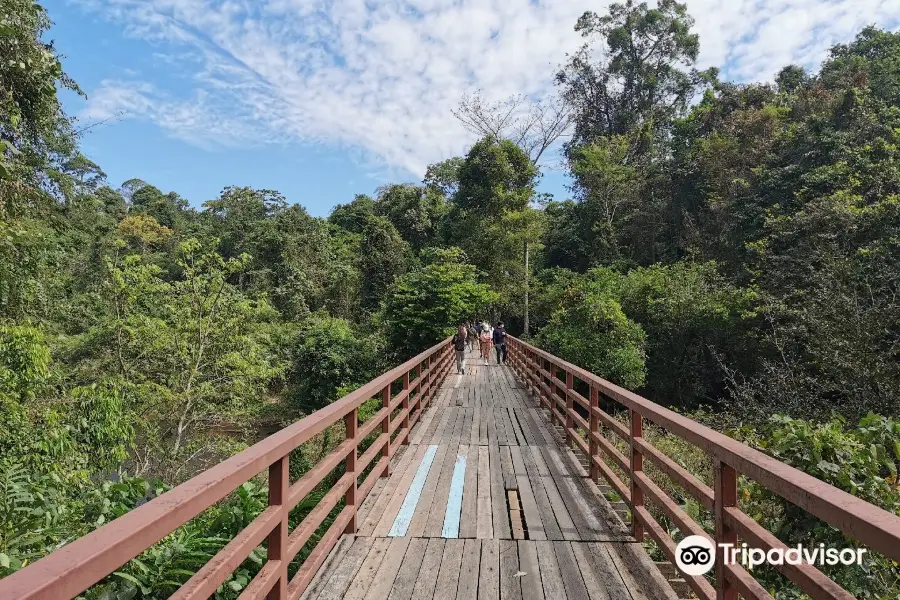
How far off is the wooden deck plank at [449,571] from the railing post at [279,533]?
2.69 ft

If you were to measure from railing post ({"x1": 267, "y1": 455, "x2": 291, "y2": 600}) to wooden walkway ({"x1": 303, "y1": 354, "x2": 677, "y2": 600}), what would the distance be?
0.44 m

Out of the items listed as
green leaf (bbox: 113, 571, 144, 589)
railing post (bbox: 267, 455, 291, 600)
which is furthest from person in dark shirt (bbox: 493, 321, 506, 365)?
railing post (bbox: 267, 455, 291, 600)

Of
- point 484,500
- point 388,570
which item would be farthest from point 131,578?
point 484,500

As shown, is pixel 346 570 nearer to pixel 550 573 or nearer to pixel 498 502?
pixel 550 573

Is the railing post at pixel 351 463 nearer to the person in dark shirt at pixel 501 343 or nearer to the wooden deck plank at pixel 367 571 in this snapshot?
the wooden deck plank at pixel 367 571

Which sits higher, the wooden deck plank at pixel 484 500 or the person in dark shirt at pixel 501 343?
the person in dark shirt at pixel 501 343

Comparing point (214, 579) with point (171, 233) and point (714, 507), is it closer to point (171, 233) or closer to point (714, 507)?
point (714, 507)

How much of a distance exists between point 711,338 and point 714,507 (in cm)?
1662

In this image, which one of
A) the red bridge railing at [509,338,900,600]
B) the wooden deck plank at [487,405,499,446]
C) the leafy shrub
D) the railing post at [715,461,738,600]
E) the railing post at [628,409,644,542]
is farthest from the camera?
the leafy shrub

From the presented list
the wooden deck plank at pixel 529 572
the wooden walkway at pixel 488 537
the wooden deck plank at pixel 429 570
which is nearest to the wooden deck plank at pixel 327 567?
the wooden walkway at pixel 488 537

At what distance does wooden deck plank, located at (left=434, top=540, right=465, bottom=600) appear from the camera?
8.84ft

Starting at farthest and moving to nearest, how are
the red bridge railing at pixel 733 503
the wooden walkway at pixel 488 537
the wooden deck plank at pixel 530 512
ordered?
the wooden deck plank at pixel 530 512, the wooden walkway at pixel 488 537, the red bridge railing at pixel 733 503

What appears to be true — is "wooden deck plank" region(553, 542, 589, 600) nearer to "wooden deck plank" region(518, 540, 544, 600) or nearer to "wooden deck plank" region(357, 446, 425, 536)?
"wooden deck plank" region(518, 540, 544, 600)

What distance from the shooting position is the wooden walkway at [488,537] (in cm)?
276
